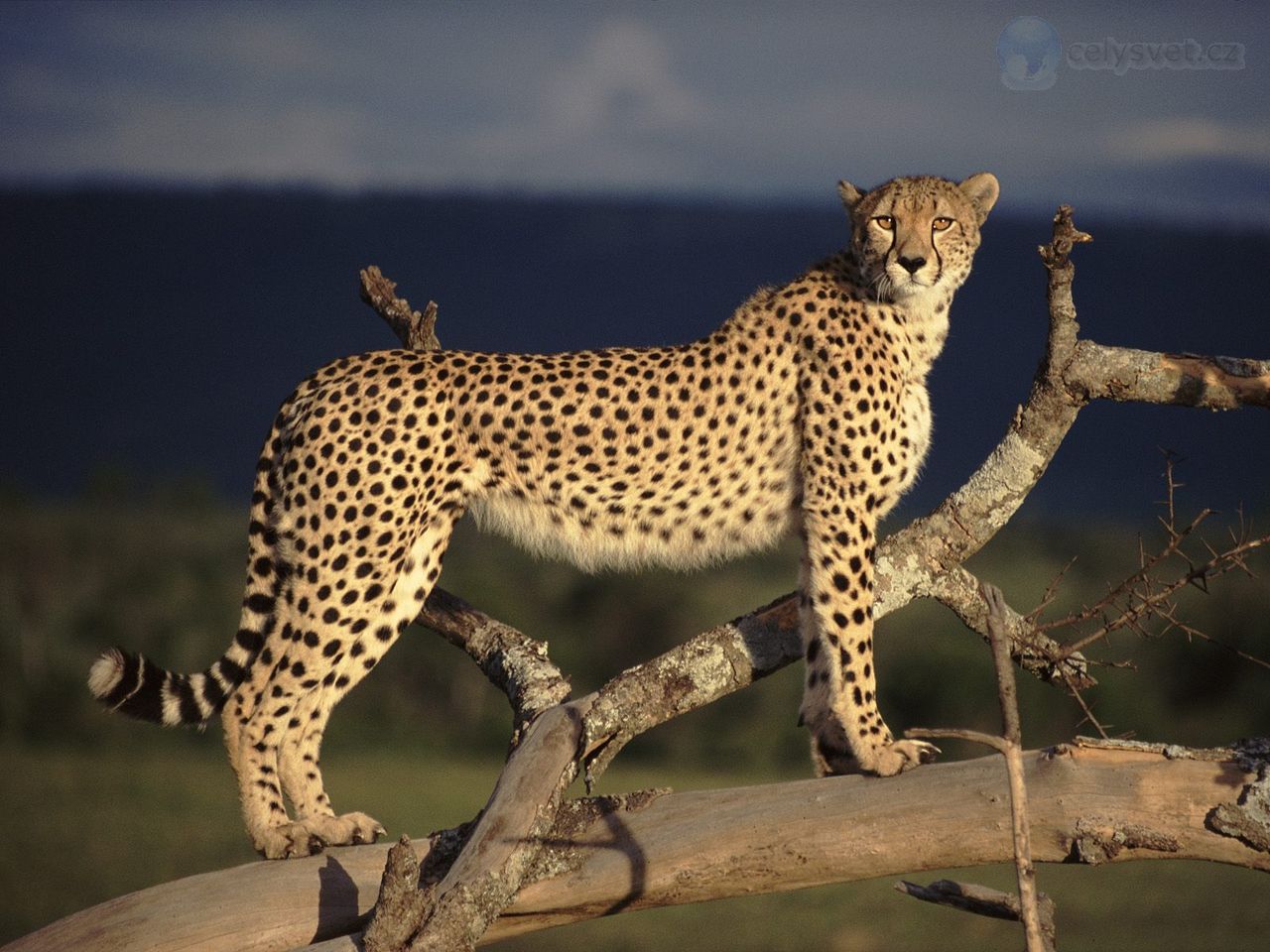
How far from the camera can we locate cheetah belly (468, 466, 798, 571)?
3.81 m

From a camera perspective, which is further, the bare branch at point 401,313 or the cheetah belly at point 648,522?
the bare branch at point 401,313

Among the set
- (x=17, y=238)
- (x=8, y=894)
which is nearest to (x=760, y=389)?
(x=8, y=894)

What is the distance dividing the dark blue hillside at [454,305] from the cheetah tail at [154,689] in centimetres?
3697

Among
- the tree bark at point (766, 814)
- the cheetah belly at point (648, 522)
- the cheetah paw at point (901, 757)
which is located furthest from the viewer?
the cheetah belly at point (648, 522)

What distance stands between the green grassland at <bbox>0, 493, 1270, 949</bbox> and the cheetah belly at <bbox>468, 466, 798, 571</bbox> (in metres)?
7.61

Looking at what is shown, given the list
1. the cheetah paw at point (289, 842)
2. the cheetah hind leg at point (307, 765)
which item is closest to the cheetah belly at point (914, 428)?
the cheetah hind leg at point (307, 765)

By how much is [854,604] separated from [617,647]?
1407 cm

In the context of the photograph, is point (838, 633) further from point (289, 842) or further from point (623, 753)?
point (623, 753)

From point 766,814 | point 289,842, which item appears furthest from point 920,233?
point 289,842

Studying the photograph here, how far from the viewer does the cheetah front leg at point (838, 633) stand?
3.54 m

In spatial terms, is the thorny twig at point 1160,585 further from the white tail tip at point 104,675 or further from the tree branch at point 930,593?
the white tail tip at point 104,675

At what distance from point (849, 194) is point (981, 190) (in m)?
0.35

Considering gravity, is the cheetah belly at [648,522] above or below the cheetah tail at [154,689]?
above

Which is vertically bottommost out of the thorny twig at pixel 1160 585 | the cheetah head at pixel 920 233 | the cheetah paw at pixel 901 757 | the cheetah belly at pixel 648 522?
the cheetah paw at pixel 901 757
